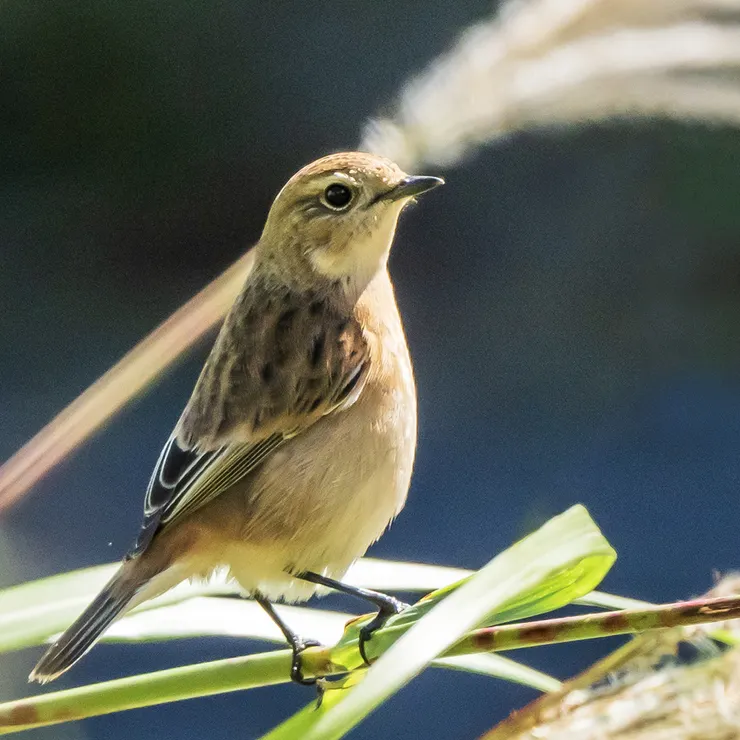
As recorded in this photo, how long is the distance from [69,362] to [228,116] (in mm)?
1089

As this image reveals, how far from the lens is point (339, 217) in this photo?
1788 millimetres

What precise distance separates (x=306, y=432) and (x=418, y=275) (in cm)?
212

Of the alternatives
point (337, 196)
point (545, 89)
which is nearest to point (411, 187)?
point (337, 196)

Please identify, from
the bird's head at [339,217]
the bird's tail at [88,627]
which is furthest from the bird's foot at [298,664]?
the bird's head at [339,217]

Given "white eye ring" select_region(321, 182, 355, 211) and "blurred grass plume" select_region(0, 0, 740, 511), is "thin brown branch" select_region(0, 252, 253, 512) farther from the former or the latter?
"white eye ring" select_region(321, 182, 355, 211)

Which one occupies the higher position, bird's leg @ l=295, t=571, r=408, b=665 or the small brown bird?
the small brown bird

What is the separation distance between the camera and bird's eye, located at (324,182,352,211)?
5.74 feet

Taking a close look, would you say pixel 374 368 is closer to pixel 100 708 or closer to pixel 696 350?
pixel 100 708

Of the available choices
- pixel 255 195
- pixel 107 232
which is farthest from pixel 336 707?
pixel 107 232

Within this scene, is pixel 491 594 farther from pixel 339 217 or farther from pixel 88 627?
pixel 339 217

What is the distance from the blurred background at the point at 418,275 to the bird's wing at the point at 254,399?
5.20ft

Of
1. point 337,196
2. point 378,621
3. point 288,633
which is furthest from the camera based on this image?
point 337,196

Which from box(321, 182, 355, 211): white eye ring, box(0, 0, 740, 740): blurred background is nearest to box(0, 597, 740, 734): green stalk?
box(321, 182, 355, 211): white eye ring

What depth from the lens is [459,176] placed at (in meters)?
3.79
